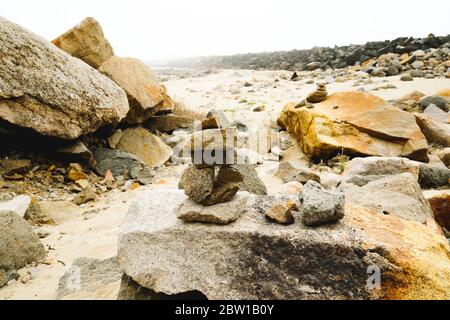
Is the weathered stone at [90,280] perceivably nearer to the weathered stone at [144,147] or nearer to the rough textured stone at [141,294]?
the rough textured stone at [141,294]

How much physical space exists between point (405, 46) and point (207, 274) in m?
19.4

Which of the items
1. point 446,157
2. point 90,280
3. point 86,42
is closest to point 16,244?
point 90,280

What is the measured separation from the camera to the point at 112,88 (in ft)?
18.5

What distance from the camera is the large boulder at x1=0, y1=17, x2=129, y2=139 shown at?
176 inches

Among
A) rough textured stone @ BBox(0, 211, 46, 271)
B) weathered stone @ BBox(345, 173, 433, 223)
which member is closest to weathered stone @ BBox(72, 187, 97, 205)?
rough textured stone @ BBox(0, 211, 46, 271)

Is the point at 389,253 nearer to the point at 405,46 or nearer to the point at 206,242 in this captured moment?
the point at 206,242

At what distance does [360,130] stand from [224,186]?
4422 mm

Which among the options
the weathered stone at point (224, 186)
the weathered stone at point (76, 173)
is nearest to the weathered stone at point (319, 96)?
the weathered stone at point (76, 173)

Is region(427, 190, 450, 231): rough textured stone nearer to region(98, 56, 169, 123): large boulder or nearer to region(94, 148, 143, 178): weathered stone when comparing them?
region(94, 148, 143, 178): weathered stone

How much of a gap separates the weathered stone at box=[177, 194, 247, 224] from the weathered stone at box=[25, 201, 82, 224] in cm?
236

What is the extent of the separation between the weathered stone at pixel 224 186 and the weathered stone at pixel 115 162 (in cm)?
345

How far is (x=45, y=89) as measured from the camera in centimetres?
469
